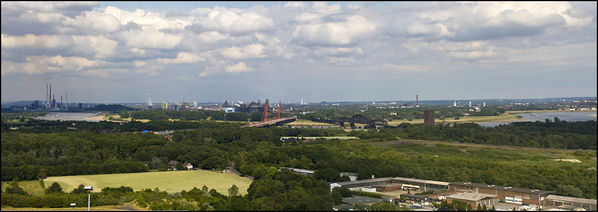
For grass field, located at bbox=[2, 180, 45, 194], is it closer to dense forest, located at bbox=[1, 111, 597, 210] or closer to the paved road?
dense forest, located at bbox=[1, 111, 597, 210]

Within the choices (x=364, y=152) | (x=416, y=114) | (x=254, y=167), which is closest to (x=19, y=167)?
(x=254, y=167)

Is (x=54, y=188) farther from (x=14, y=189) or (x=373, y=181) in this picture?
(x=373, y=181)

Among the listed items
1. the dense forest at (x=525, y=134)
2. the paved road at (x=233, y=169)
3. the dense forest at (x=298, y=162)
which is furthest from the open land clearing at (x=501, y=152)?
the paved road at (x=233, y=169)

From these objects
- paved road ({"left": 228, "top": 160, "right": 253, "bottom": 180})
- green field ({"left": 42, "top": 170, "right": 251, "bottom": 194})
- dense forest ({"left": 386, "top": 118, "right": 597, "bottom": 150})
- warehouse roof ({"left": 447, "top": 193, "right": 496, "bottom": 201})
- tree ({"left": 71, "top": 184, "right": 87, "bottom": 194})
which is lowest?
paved road ({"left": 228, "top": 160, "right": 253, "bottom": 180})

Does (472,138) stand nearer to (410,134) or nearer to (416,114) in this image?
(410,134)

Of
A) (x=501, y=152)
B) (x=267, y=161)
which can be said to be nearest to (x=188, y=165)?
(x=267, y=161)

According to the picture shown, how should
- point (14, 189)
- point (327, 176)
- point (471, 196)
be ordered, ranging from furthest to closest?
point (327, 176) → point (471, 196) → point (14, 189)

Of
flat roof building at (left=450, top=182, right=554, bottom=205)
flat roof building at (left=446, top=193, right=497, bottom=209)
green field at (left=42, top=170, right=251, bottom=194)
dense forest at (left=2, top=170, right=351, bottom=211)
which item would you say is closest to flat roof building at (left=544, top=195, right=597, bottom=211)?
flat roof building at (left=450, top=182, right=554, bottom=205)

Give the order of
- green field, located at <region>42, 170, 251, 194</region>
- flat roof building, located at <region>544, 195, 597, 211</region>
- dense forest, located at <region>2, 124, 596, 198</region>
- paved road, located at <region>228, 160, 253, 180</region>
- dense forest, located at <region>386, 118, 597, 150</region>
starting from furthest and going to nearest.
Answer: dense forest, located at <region>386, 118, 597, 150</region>, paved road, located at <region>228, 160, 253, 180</region>, green field, located at <region>42, 170, 251, 194</region>, dense forest, located at <region>2, 124, 596, 198</region>, flat roof building, located at <region>544, 195, 597, 211</region>
